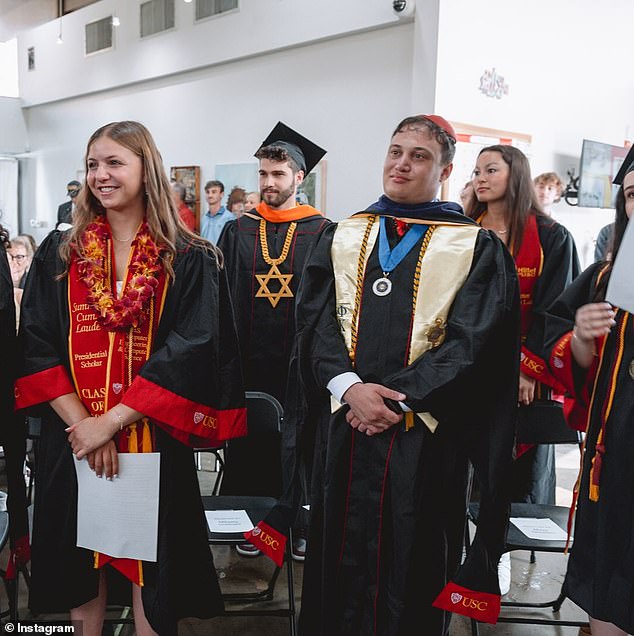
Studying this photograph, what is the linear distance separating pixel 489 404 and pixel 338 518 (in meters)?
0.58

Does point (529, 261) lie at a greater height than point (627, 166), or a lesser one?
lesser

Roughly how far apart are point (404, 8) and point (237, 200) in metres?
2.80

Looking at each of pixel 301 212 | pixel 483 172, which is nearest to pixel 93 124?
pixel 301 212

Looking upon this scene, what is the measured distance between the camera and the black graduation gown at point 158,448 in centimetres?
211

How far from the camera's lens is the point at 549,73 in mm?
6766

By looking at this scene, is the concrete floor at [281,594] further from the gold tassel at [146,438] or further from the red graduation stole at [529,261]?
the red graduation stole at [529,261]

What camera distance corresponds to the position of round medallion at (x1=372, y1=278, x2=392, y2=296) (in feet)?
7.00

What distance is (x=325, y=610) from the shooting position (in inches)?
86.6

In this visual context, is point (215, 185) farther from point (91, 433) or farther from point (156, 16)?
point (91, 433)

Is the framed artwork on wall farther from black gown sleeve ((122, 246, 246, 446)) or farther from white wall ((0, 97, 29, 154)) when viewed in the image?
black gown sleeve ((122, 246, 246, 446))

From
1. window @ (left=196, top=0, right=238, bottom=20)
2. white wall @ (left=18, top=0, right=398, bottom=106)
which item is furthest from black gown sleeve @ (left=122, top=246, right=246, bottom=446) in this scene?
window @ (left=196, top=0, right=238, bottom=20)

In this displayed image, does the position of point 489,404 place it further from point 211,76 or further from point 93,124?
point 93,124

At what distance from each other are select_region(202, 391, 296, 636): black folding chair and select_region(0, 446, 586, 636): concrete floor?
77 mm

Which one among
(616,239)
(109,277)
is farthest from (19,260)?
(616,239)
